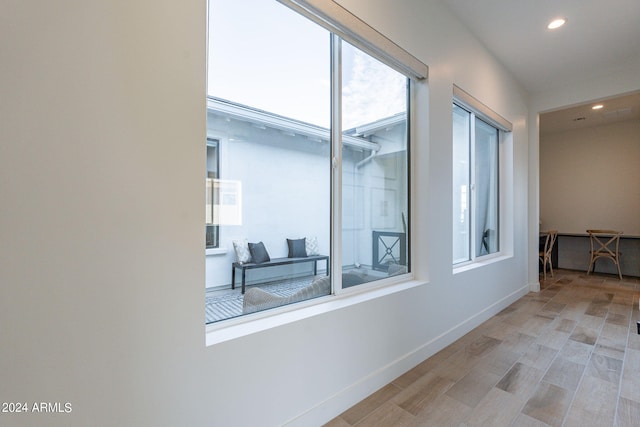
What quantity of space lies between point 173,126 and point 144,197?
292mm

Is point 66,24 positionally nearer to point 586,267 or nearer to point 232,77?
point 232,77

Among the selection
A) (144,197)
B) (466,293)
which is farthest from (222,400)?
(466,293)

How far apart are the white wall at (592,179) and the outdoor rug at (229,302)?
23.6 ft

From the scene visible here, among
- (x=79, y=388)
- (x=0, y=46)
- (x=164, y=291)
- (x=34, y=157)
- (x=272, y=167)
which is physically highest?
(x=0, y=46)

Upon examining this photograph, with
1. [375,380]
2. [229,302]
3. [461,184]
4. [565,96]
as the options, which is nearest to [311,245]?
[229,302]

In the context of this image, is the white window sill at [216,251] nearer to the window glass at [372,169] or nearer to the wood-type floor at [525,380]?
the window glass at [372,169]

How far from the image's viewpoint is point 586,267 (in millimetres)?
6117

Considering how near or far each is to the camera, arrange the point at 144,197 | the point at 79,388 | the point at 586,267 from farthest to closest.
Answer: the point at 586,267 < the point at 144,197 < the point at 79,388

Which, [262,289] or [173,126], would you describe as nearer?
[173,126]

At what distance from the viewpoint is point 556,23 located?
2859 mm

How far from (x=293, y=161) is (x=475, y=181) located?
8.25 ft

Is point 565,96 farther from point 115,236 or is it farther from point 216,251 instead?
point 115,236

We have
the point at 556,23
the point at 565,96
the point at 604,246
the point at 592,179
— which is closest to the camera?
the point at 556,23

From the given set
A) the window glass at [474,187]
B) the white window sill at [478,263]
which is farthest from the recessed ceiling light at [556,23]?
the white window sill at [478,263]
